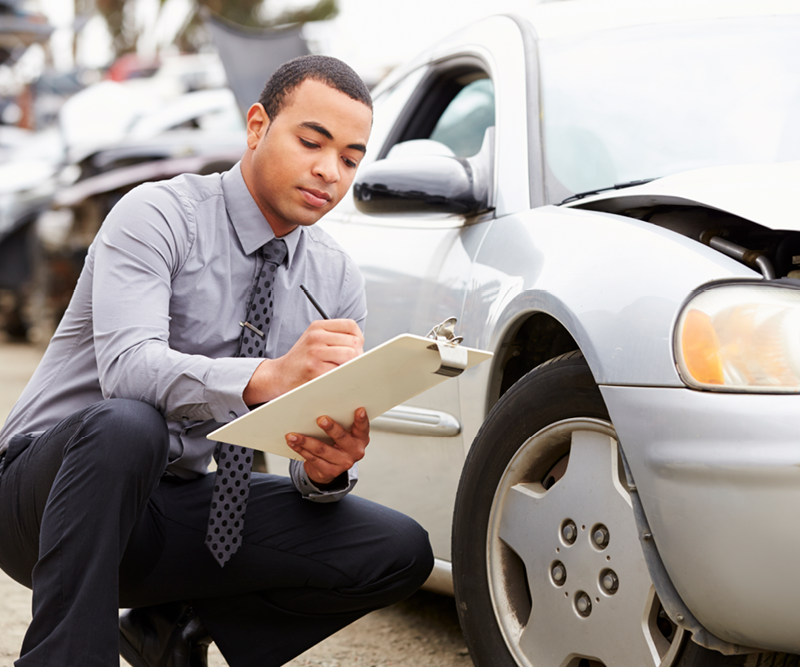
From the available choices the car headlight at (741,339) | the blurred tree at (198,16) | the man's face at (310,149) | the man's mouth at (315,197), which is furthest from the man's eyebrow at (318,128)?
the blurred tree at (198,16)

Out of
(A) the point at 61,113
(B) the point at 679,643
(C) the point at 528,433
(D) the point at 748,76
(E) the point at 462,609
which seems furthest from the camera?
(A) the point at 61,113

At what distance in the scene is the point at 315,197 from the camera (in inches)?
78.2

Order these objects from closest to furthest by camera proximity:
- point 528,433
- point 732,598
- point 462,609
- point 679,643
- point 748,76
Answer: point 732,598 < point 679,643 < point 528,433 < point 462,609 < point 748,76

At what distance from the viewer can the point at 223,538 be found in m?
2.01

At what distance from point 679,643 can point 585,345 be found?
50 centimetres

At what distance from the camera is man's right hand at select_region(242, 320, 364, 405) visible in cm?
165

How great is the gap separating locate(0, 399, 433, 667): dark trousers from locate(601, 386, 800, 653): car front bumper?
69 centimetres

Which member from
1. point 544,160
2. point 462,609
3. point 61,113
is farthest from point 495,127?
point 61,113

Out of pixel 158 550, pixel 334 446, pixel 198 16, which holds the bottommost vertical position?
pixel 198 16

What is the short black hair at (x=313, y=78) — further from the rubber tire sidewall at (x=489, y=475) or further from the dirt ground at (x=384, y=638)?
the dirt ground at (x=384, y=638)

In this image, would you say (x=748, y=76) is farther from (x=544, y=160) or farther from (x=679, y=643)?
(x=679, y=643)

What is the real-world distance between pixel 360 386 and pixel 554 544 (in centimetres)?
50

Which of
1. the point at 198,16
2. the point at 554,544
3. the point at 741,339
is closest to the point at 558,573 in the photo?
the point at 554,544

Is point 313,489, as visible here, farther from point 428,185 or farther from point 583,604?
point 428,185
